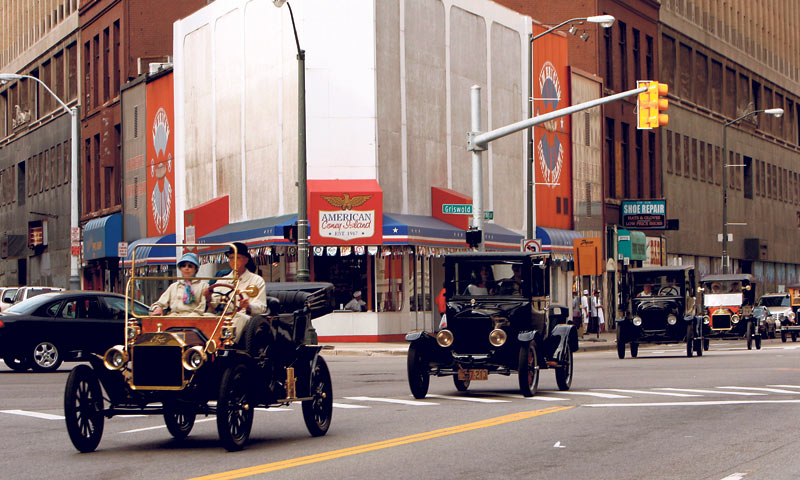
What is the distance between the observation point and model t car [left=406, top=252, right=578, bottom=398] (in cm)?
1684

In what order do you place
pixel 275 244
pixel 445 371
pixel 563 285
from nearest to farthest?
pixel 445 371 < pixel 275 244 < pixel 563 285

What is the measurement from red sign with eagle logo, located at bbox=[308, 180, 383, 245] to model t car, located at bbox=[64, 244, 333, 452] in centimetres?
2392

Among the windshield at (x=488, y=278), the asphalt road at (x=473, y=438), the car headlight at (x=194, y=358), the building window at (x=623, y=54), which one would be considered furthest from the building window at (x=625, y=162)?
the car headlight at (x=194, y=358)

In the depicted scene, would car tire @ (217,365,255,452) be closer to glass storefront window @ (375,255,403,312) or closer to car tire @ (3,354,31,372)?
car tire @ (3,354,31,372)

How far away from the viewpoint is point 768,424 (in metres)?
13.3

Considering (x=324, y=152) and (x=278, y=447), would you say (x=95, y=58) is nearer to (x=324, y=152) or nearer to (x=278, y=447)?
(x=324, y=152)

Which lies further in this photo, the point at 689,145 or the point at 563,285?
the point at 689,145

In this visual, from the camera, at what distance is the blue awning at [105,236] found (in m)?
50.3

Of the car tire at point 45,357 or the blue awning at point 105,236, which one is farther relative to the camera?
the blue awning at point 105,236

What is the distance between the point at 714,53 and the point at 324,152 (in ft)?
134

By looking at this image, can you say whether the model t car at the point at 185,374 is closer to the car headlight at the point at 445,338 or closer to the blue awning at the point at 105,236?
the car headlight at the point at 445,338

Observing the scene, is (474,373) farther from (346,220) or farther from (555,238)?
(555,238)

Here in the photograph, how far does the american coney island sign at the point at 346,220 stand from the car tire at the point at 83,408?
24811 millimetres

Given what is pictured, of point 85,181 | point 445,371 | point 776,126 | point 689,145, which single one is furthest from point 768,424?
point 776,126
